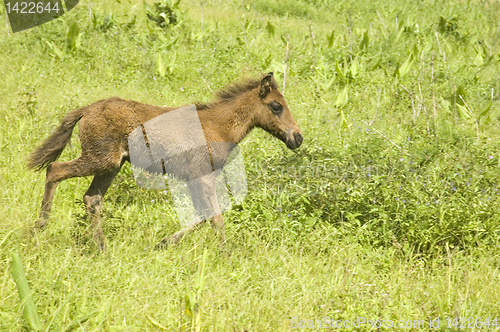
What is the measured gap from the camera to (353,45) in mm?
10062

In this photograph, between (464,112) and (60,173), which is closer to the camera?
(60,173)

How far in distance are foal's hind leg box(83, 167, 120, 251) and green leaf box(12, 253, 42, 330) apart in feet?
4.04

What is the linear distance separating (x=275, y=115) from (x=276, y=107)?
8cm

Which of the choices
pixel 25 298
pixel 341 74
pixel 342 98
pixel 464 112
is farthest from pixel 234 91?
pixel 464 112

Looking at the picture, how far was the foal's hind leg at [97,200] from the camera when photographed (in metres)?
4.42

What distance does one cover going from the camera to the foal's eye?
529 cm

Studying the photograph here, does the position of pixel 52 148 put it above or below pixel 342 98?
above

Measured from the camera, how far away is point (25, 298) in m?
3.04

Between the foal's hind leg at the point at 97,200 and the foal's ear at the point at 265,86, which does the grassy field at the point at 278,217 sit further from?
the foal's ear at the point at 265,86

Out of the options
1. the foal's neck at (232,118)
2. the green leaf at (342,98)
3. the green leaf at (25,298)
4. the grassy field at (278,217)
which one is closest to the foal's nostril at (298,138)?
the grassy field at (278,217)

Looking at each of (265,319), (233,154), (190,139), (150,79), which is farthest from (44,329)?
(150,79)

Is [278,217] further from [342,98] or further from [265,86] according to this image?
[342,98]

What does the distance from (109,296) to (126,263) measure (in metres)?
0.47

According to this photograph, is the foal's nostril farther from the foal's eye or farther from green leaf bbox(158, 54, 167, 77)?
green leaf bbox(158, 54, 167, 77)
